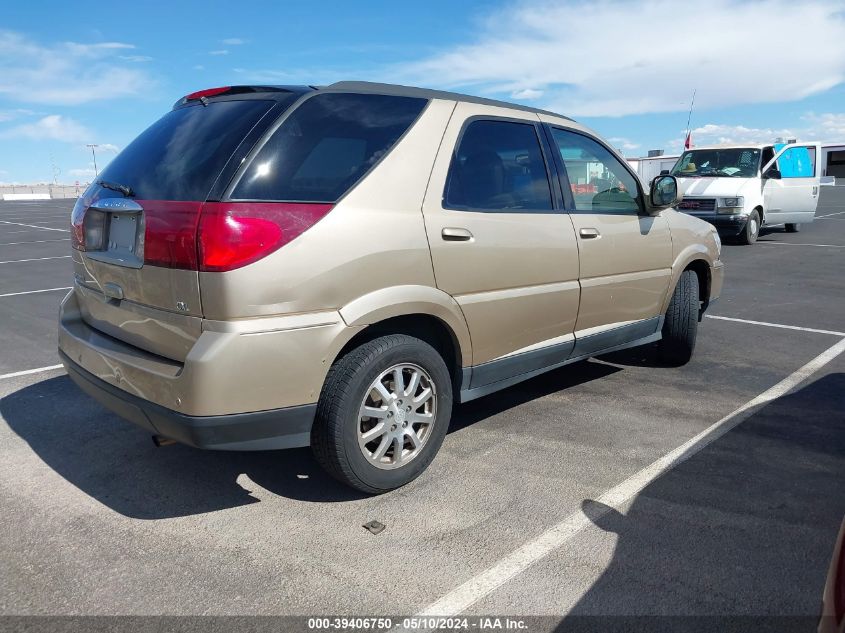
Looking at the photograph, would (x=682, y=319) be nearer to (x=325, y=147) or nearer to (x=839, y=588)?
(x=325, y=147)

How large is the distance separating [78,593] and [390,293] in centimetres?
166

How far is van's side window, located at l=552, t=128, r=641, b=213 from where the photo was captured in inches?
166

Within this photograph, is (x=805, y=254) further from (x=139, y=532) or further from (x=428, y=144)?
(x=139, y=532)

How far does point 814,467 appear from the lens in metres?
3.52

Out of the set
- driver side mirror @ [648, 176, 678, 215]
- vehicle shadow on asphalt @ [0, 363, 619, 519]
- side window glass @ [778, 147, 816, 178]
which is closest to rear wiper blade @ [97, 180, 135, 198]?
vehicle shadow on asphalt @ [0, 363, 619, 519]

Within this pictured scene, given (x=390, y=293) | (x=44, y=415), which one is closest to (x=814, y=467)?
(x=390, y=293)

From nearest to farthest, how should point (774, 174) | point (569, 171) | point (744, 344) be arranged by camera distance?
point (569, 171)
point (744, 344)
point (774, 174)

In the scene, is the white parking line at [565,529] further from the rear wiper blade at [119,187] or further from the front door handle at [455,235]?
the rear wiper blade at [119,187]

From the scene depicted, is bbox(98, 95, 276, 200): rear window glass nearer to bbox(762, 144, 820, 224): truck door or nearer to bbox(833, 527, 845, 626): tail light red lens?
bbox(833, 527, 845, 626): tail light red lens

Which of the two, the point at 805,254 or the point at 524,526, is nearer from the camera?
the point at 524,526

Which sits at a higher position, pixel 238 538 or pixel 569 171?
pixel 569 171

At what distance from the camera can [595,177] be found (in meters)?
4.45

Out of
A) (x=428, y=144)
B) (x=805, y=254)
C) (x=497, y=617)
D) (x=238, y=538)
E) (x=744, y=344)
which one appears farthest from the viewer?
(x=805, y=254)

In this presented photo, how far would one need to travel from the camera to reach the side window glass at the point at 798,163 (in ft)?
48.2
